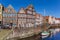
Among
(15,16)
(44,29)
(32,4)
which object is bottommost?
(44,29)

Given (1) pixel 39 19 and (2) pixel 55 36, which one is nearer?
(1) pixel 39 19

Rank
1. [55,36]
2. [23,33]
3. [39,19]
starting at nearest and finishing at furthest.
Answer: [39,19] < [23,33] < [55,36]

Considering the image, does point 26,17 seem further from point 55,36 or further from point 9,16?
point 55,36

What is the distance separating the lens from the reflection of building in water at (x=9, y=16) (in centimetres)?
415

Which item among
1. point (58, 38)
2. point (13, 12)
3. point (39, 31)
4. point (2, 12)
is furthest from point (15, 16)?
point (58, 38)

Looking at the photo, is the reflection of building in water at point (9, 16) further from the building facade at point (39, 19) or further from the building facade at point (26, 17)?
the building facade at point (39, 19)

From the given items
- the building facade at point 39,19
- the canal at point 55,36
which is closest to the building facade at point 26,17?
the building facade at point 39,19

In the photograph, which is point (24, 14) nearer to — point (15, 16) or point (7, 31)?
point (15, 16)

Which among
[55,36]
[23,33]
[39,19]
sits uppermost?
[39,19]

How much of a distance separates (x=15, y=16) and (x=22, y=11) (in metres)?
0.25

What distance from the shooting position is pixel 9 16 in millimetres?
4180

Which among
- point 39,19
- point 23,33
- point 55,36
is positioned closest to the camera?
point 39,19

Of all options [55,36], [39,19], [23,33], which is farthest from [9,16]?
[55,36]

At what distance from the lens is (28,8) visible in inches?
162
